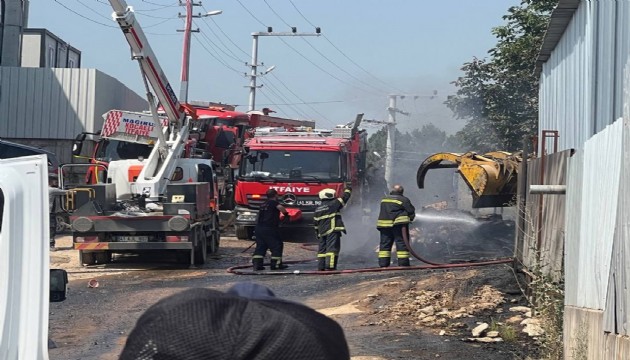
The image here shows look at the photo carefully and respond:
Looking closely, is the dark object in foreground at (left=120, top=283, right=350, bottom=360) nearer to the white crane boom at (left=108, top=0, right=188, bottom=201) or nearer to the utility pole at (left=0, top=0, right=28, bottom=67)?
the white crane boom at (left=108, top=0, right=188, bottom=201)

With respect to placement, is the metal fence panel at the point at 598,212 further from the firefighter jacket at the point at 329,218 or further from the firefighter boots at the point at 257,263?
the firefighter boots at the point at 257,263

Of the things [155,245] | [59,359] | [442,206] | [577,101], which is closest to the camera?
[59,359]

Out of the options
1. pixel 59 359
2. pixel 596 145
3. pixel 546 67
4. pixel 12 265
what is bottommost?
pixel 59 359

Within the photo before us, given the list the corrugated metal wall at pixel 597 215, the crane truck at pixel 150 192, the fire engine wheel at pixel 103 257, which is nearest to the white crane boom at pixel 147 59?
the crane truck at pixel 150 192

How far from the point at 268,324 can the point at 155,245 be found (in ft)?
49.7

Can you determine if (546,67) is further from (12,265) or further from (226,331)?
(226,331)

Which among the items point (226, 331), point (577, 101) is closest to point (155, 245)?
point (577, 101)

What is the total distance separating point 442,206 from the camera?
126 ft

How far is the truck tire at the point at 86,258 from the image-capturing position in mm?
17281

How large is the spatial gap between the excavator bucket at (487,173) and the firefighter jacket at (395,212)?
1428mm

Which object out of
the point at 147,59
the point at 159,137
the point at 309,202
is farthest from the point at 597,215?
the point at 309,202

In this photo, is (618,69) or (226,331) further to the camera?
(618,69)

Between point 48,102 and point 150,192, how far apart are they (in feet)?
46.4

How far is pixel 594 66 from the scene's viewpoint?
9.91 meters
